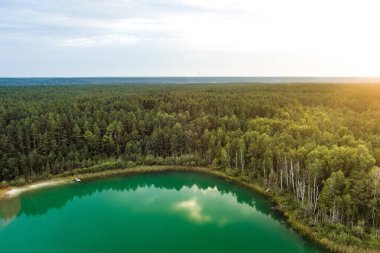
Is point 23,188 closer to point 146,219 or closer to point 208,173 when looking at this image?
point 146,219

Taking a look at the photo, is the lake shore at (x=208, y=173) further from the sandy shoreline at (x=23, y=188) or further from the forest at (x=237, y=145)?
the forest at (x=237, y=145)

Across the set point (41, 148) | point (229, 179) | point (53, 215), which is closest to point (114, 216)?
point (53, 215)

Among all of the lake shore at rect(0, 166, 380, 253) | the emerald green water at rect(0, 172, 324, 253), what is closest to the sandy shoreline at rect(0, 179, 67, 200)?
the lake shore at rect(0, 166, 380, 253)

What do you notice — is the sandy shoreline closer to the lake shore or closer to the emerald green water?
the lake shore

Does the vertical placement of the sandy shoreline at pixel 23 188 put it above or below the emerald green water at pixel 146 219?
above

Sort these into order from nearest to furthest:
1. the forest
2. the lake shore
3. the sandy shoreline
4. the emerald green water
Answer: the lake shore, the emerald green water, the forest, the sandy shoreline

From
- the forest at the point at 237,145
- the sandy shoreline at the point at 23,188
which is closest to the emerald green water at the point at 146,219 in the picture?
the sandy shoreline at the point at 23,188

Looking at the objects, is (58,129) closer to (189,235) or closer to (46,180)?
(46,180)
